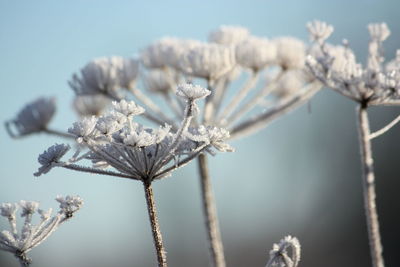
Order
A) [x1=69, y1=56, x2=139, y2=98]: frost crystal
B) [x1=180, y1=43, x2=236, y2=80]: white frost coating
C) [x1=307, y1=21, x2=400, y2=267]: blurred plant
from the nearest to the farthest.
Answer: [x1=307, y1=21, x2=400, y2=267]: blurred plant < [x1=180, y1=43, x2=236, y2=80]: white frost coating < [x1=69, y1=56, x2=139, y2=98]: frost crystal

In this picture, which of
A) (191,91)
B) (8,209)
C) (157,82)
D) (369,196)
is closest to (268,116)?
(157,82)

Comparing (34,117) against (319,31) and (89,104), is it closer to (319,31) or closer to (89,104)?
(89,104)

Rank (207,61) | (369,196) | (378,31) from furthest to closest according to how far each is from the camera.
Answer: (207,61), (378,31), (369,196)

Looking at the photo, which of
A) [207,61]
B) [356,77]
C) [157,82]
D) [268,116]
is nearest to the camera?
[356,77]

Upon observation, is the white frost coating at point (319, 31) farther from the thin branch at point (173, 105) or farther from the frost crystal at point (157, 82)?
the frost crystal at point (157, 82)

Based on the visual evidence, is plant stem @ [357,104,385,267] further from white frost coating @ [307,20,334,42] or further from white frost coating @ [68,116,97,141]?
white frost coating @ [68,116,97,141]

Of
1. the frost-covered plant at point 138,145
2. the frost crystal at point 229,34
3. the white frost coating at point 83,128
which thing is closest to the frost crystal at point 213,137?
the frost-covered plant at point 138,145

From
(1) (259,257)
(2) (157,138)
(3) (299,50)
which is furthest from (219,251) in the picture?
(1) (259,257)

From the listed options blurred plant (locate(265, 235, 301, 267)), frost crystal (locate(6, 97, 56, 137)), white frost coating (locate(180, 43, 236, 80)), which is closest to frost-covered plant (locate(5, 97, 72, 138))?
frost crystal (locate(6, 97, 56, 137))
